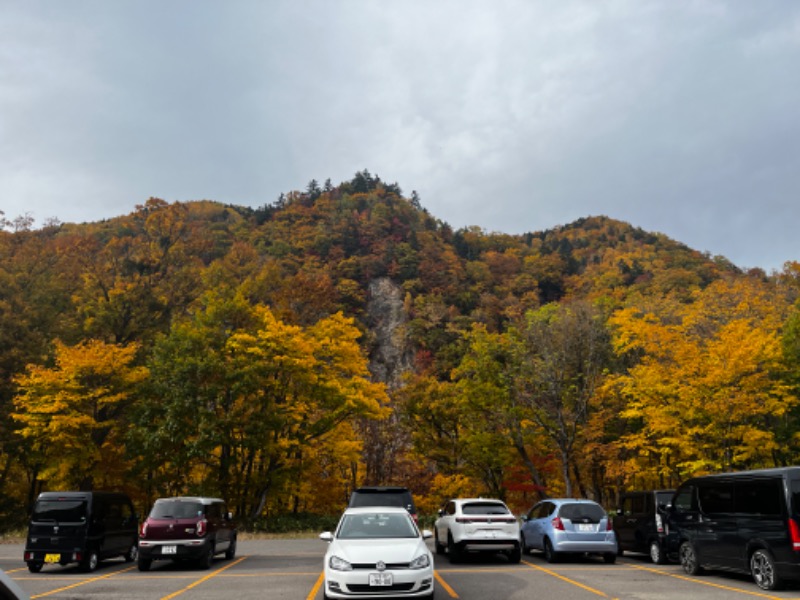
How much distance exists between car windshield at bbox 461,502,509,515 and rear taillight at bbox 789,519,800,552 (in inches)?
246

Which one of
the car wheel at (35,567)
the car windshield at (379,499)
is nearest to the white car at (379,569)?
the car windshield at (379,499)

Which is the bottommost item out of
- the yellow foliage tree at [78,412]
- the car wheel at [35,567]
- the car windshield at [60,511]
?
the car wheel at [35,567]

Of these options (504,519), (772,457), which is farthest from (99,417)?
(772,457)

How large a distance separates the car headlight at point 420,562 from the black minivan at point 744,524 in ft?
21.8

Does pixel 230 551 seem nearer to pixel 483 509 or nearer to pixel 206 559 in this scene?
pixel 206 559

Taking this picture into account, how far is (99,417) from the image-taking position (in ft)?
112

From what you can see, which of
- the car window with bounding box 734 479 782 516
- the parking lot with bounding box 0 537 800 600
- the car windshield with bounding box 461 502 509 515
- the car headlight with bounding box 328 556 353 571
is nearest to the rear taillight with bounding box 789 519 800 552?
the car window with bounding box 734 479 782 516

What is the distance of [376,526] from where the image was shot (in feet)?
34.3

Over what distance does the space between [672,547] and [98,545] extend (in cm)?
1462

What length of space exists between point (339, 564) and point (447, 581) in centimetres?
422

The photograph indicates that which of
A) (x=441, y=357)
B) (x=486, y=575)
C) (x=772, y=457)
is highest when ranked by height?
(x=441, y=357)

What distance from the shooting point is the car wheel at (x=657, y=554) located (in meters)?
15.8

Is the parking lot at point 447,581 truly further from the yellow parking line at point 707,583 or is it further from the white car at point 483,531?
the white car at point 483,531

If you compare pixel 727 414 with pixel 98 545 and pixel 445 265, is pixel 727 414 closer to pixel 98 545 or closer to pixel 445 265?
pixel 98 545
